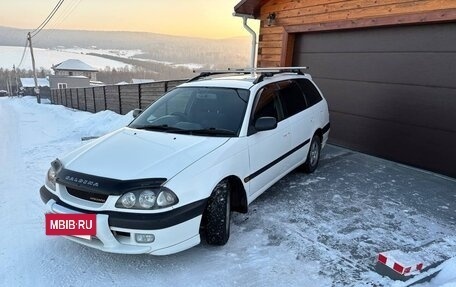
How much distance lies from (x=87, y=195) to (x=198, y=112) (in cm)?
165

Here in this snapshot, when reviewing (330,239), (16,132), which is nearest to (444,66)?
(330,239)

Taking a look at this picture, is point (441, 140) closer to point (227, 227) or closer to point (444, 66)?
point (444, 66)

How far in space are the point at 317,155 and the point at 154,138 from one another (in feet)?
10.5

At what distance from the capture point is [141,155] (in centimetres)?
311

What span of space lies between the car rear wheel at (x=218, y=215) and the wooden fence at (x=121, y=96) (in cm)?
614

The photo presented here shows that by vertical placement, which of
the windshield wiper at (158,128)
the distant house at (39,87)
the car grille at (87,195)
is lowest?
the distant house at (39,87)

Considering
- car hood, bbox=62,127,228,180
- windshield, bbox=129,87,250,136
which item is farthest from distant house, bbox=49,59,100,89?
car hood, bbox=62,127,228,180

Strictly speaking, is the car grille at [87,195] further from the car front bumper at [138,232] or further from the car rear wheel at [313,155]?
the car rear wheel at [313,155]

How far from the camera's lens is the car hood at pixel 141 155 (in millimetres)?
2863

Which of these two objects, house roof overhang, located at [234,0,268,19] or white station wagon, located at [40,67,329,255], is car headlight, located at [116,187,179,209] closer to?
white station wagon, located at [40,67,329,255]

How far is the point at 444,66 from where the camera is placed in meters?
5.58

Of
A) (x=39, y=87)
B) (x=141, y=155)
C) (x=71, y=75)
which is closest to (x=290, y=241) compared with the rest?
(x=141, y=155)

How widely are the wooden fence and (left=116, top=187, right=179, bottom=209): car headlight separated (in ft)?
21.4

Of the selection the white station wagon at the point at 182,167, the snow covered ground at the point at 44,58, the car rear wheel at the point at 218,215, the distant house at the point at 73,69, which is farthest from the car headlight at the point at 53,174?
the snow covered ground at the point at 44,58
